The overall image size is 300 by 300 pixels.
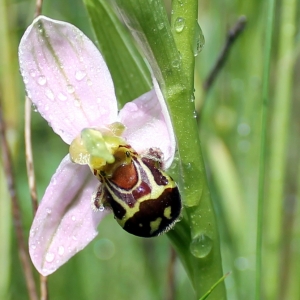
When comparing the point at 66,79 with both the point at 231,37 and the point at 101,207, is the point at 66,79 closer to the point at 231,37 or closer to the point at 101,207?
the point at 101,207

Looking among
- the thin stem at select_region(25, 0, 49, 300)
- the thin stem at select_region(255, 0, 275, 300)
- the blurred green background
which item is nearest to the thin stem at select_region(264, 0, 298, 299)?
the blurred green background

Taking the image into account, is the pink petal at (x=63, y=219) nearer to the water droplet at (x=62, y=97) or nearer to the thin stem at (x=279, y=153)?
the water droplet at (x=62, y=97)

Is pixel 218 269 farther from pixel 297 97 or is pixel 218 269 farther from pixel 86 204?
pixel 297 97

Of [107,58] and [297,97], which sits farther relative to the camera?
[297,97]

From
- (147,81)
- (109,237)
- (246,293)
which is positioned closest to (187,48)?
(147,81)

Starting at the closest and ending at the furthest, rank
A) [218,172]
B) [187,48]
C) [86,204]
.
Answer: [187,48] < [86,204] < [218,172]

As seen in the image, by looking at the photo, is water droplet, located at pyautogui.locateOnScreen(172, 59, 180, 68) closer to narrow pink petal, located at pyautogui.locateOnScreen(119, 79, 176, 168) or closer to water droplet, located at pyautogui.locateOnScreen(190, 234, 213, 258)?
narrow pink petal, located at pyautogui.locateOnScreen(119, 79, 176, 168)
